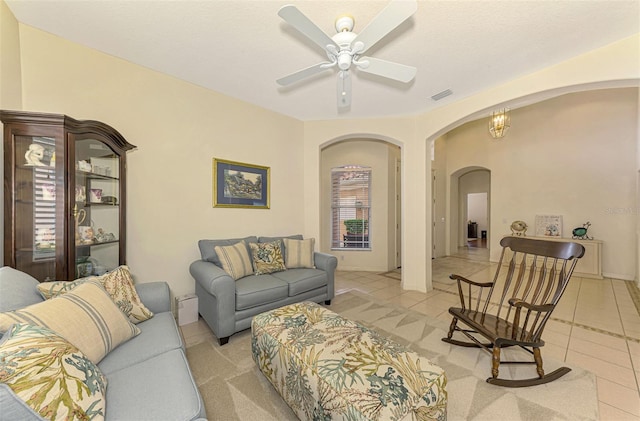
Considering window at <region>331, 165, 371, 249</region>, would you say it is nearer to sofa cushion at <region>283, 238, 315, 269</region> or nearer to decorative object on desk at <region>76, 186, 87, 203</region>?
sofa cushion at <region>283, 238, 315, 269</region>

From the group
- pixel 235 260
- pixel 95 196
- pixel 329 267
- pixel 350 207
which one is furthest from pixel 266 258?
pixel 350 207

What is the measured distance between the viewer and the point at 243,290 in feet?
8.50

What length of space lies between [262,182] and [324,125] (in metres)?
1.48

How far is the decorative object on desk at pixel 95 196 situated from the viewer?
2285mm

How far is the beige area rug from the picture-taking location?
1652 millimetres

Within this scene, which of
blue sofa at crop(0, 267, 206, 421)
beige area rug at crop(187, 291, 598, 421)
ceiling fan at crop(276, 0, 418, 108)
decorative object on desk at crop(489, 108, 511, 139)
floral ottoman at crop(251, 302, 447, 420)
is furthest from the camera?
decorative object on desk at crop(489, 108, 511, 139)

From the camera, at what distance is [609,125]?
489cm

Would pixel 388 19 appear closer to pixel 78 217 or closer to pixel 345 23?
pixel 345 23

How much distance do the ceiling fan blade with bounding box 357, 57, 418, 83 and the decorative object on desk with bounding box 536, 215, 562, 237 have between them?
223 inches

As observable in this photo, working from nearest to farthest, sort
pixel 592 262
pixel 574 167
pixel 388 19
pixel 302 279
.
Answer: pixel 388 19, pixel 302 279, pixel 592 262, pixel 574 167

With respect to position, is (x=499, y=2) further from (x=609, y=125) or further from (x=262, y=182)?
(x=609, y=125)

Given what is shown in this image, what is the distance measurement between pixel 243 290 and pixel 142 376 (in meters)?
1.32

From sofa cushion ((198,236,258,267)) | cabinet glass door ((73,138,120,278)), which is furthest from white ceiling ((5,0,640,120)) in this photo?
sofa cushion ((198,236,258,267))

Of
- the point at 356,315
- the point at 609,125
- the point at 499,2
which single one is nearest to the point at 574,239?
the point at 609,125
